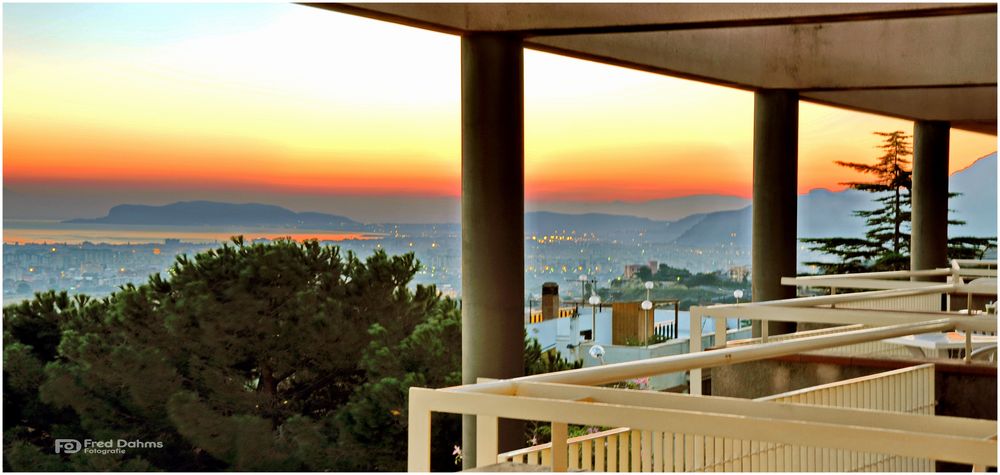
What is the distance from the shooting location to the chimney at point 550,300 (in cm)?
1573

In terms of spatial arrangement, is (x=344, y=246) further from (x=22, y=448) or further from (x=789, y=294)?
(x=789, y=294)

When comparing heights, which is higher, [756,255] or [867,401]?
[756,255]

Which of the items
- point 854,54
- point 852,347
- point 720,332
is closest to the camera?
point 720,332

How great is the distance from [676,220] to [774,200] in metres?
5.46

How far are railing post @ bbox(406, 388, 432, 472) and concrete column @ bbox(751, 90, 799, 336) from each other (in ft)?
34.8

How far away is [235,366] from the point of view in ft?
44.9

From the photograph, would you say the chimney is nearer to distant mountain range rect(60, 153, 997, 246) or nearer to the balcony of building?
distant mountain range rect(60, 153, 997, 246)

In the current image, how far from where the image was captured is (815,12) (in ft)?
26.9

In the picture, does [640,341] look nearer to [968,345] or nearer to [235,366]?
[235,366]

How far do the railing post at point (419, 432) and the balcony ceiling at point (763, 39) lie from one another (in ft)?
18.7

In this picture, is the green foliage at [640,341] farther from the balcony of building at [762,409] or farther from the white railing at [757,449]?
the white railing at [757,449]

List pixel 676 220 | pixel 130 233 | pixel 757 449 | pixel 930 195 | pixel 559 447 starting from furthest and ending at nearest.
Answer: pixel 676 220
pixel 930 195
pixel 130 233
pixel 757 449
pixel 559 447

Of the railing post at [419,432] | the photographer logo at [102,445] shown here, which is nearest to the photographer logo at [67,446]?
the photographer logo at [102,445]

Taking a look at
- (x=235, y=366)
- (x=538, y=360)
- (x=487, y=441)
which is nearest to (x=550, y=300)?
(x=538, y=360)
